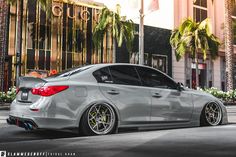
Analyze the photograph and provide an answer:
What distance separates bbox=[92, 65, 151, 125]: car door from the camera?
20.4ft

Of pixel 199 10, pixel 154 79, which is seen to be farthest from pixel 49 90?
pixel 199 10

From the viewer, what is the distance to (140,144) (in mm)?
5047

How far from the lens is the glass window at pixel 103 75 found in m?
6.24

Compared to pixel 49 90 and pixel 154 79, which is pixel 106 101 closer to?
pixel 49 90

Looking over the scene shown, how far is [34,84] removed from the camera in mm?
5918

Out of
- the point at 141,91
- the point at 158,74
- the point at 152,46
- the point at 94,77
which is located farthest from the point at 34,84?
the point at 152,46

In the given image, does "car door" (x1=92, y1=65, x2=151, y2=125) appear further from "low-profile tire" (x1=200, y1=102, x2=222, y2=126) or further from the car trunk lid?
"low-profile tire" (x1=200, y1=102, x2=222, y2=126)

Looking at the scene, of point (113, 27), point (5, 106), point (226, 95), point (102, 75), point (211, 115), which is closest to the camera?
point (102, 75)

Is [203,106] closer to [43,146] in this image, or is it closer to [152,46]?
[43,146]

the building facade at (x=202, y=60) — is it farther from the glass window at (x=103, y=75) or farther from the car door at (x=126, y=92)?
the glass window at (x=103, y=75)

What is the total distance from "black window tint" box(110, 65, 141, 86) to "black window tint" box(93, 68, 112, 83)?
98 millimetres

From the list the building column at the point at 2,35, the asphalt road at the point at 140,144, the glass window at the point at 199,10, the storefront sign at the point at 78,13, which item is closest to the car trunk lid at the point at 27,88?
the asphalt road at the point at 140,144

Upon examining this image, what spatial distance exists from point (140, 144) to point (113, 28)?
27.4 m

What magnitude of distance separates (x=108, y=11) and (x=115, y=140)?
2748 centimetres
